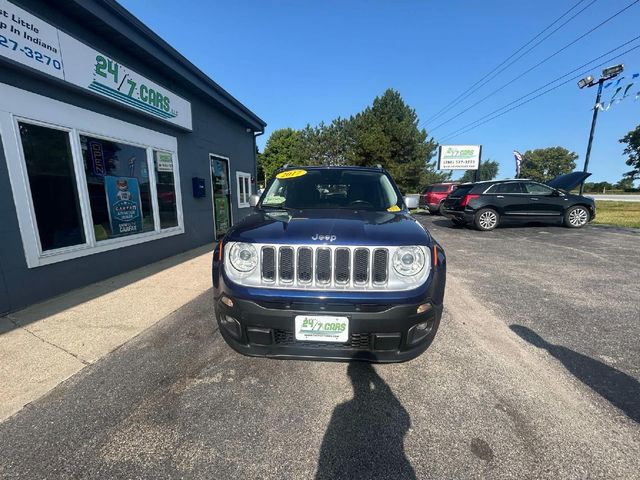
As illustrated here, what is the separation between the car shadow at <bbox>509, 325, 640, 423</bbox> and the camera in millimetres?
1982

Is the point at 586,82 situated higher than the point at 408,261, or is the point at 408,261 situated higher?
the point at 586,82

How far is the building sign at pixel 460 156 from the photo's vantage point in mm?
25734

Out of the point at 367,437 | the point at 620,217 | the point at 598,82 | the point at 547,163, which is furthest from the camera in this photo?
the point at 547,163

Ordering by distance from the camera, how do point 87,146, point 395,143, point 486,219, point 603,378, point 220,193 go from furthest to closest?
point 395,143 < point 486,219 < point 220,193 < point 87,146 < point 603,378

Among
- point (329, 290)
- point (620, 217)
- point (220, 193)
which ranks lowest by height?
point (620, 217)

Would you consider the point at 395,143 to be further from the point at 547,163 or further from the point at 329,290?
the point at 547,163

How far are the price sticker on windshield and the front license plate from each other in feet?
6.87

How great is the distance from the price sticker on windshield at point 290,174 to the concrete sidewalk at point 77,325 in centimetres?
219

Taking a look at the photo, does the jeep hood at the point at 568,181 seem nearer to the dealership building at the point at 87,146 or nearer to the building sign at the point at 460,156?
the dealership building at the point at 87,146

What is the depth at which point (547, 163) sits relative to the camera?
70875mm

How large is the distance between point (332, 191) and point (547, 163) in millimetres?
90219

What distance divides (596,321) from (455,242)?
193 inches

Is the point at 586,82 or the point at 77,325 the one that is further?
the point at 586,82

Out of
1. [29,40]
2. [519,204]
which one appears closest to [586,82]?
[519,204]
